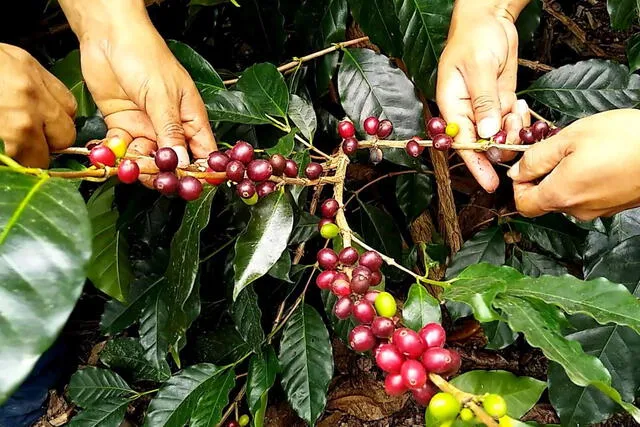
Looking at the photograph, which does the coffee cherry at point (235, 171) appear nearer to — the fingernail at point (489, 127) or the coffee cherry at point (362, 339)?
the coffee cherry at point (362, 339)

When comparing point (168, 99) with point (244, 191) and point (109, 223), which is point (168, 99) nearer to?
point (244, 191)

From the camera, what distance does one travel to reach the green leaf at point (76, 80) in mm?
1227

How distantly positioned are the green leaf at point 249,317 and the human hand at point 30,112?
42cm

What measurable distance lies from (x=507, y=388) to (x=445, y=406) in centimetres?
20

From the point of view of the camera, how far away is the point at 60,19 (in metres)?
1.59

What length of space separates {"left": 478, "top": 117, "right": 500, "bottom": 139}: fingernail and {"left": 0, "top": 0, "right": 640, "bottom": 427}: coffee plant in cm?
6

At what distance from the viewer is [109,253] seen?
127cm

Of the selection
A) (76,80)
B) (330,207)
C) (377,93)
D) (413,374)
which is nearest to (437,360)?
(413,374)

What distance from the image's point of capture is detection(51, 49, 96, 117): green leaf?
1.23m

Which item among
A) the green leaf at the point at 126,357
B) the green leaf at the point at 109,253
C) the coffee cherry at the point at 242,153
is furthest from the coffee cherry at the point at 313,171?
the green leaf at the point at 126,357

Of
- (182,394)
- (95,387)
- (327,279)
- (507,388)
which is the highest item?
(327,279)

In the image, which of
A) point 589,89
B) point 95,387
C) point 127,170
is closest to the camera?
point 127,170

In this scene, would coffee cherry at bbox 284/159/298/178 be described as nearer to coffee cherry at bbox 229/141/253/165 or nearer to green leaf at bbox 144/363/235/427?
coffee cherry at bbox 229/141/253/165

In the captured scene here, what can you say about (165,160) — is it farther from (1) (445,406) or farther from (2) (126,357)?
(2) (126,357)
